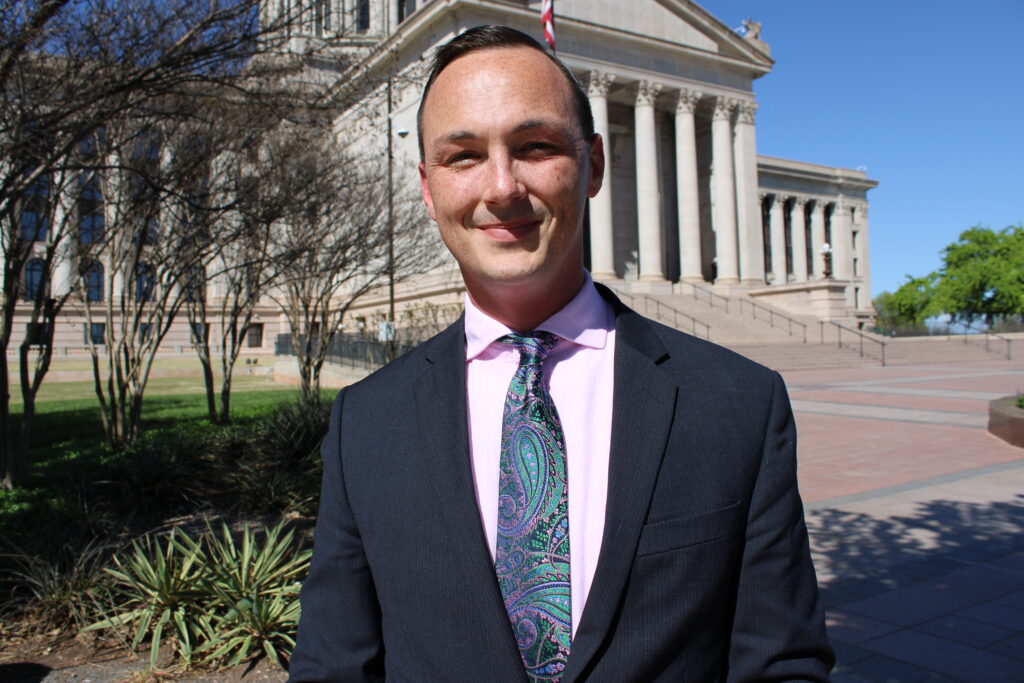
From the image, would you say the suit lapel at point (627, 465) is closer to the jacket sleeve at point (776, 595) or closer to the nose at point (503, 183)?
the jacket sleeve at point (776, 595)

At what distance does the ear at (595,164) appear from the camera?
5.87 ft

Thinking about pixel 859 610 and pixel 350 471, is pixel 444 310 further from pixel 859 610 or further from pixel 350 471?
pixel 350 471

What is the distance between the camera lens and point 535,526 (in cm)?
158

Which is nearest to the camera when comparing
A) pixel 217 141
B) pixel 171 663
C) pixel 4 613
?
pixel 171 663

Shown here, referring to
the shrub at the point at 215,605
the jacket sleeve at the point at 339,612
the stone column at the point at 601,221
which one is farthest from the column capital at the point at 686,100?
the jacket sleeve at the point at 339,612

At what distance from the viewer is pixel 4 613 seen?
5.14 meters

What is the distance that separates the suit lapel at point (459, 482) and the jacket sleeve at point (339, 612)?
0.28 metres

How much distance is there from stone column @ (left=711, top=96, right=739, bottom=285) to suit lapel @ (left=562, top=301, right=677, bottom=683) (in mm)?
42461

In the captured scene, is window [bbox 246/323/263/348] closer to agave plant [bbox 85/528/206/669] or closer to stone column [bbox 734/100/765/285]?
stone column [bbox 734/100/765/285]

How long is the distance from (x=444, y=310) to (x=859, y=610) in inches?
1007

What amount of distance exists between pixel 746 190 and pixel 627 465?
46.3m

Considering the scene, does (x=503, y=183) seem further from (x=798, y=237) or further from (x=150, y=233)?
(x=798, y=237)

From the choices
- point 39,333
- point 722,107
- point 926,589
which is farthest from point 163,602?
point 722,107

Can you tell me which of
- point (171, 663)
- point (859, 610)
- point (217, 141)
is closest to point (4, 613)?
point (171, 663)
